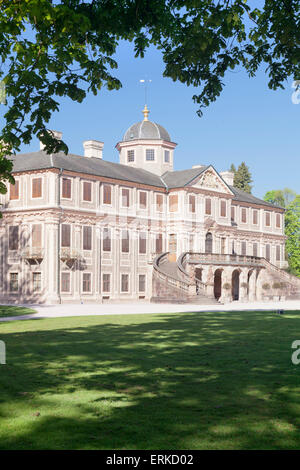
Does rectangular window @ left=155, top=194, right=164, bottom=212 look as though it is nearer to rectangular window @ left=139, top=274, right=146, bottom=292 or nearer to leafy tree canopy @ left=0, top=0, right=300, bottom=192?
rectangular window @ left=139, top=274, right=146, bottom=292

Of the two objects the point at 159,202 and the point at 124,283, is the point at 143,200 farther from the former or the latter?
the point at 124,283

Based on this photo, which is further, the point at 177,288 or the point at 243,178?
the point at 243,178

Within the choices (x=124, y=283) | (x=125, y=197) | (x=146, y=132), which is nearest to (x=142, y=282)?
(x=124, y=283)

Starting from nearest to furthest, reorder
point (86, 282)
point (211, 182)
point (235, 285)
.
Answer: point (86, 282) < point (211, 182) < point (235, 285)

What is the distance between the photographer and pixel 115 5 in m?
11.2

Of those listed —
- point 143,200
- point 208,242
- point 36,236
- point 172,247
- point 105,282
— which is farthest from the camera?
point 208,242

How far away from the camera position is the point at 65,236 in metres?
49.0

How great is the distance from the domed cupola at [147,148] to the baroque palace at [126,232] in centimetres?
11

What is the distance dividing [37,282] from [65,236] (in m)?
4.39

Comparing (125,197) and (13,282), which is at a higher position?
(125,197)

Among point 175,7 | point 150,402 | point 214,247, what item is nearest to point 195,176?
point 214,247

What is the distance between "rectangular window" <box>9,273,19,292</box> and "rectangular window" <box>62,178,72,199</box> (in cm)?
771

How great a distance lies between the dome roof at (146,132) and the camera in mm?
64562

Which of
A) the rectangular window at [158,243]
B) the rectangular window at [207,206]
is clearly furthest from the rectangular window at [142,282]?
the rectangular window at [207,206]
